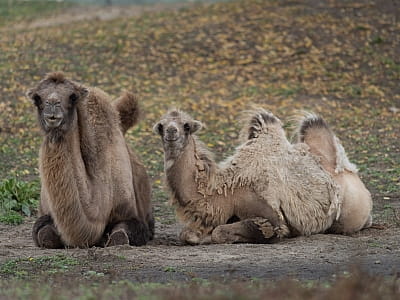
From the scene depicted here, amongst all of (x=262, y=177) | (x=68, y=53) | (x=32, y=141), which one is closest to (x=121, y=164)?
(x=262, y=177)

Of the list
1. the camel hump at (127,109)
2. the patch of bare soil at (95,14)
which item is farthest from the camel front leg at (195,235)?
the patch of bare soil at (95,14)

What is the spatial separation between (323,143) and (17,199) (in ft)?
12.8

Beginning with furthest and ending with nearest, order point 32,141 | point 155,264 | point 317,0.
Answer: point 317,0 < point 32,141 < point 155,264

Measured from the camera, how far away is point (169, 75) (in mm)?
19734

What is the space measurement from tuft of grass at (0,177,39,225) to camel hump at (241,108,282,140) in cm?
313

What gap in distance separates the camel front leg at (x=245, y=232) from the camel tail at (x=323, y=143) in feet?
3.98

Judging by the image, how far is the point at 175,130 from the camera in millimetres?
8203

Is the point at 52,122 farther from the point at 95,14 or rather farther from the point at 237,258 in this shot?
the point at 95,14

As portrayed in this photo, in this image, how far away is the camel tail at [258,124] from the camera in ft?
29.3

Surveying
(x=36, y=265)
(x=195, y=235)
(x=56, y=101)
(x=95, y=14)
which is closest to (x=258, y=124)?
(x=195, y=235)

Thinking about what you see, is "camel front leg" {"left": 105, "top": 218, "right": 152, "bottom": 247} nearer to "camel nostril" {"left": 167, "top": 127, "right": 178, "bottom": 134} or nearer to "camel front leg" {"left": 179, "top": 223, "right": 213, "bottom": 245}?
"camel front leg" {"left": 179, "top": 223, "right": 213, "bottom": 245}

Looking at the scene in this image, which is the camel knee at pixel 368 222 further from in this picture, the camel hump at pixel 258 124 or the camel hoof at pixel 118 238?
the camel hoof at pixel 118 238

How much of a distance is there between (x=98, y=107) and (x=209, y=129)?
7.58 meters

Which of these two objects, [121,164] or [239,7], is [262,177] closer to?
[121,164]
